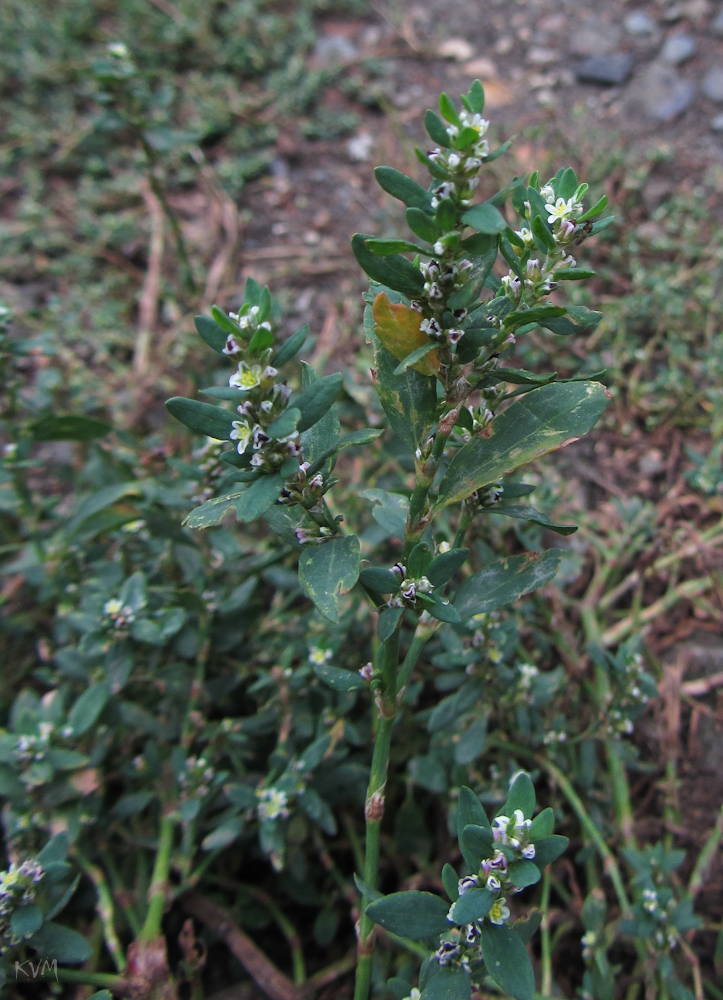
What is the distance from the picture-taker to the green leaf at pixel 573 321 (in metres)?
1.07

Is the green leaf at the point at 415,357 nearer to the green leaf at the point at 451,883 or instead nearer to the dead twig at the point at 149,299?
the green leaf at the point at 451,883

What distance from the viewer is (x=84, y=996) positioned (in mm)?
1592

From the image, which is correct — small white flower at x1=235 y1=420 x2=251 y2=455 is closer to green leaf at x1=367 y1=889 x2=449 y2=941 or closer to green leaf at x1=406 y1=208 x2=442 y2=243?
green leaf at x1=406 y1=208 x2=442 y2=243

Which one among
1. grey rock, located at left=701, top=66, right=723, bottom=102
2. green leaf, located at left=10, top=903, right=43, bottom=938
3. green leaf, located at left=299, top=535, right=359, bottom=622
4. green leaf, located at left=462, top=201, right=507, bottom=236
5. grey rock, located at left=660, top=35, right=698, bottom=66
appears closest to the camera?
green leaf, located at left=462, top=201, right=507, bottom=236

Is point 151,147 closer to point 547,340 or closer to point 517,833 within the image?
point 547,340

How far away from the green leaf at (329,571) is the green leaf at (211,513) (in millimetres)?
136

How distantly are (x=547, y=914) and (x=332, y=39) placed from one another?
423 cm

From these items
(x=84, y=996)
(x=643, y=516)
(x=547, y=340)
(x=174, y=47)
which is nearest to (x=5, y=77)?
(x=174, y=47)

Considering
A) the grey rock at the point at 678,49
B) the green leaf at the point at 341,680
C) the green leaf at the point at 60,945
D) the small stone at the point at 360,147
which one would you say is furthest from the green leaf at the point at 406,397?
the grey rock at the point at 678,49

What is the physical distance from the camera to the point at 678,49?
11.6ft

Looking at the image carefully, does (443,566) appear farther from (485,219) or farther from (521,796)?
(485,219)

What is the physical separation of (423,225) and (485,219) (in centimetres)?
9

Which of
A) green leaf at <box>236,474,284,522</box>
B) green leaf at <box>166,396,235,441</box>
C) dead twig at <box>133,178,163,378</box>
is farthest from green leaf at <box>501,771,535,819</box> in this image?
dead twig at <box>133,178,163,378</box>

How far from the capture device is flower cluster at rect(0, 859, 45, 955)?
137cm
